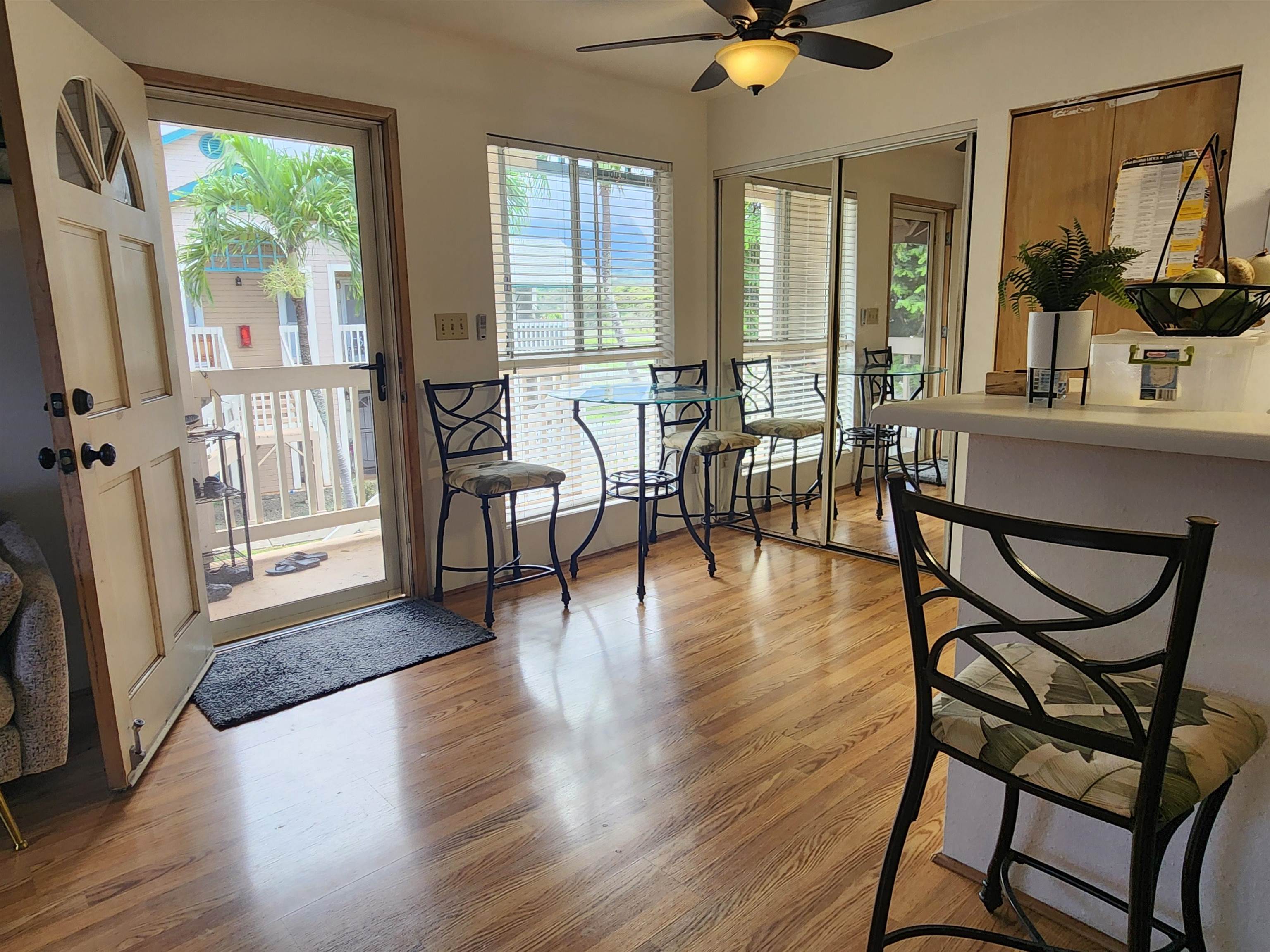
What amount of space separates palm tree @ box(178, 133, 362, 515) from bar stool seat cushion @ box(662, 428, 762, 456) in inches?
62.4

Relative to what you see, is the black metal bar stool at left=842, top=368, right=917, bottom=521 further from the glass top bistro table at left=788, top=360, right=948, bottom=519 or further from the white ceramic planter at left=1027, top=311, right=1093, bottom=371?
the white ceramic planter at left=1027, top=311, right=1093, bottom=371

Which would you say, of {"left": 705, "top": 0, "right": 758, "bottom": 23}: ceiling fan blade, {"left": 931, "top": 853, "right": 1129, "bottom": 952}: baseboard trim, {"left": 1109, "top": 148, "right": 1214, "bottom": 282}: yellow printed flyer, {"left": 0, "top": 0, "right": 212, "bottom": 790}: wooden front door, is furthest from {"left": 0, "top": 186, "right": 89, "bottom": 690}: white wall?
{"left": 1109, "top": 148, "right": 1214, "bottom": 282}: yellow printed flyer

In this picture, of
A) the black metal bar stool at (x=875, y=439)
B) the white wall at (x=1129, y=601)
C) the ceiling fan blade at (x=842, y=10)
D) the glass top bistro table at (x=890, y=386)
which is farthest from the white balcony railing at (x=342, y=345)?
the white wall at (x=1129, y=601)

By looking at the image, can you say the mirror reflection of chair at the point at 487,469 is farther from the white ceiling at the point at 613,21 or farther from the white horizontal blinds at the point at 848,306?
the white horizontal blinds at the point at 848,306

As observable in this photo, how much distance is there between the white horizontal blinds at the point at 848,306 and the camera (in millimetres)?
3785

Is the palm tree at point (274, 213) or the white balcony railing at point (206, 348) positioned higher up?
the palm tree at point (274, 213)

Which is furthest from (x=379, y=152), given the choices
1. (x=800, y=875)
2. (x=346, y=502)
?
(x=800, y=875)

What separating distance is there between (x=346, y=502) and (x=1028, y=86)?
11.9ft

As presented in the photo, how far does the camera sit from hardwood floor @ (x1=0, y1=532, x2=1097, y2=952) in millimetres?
1639

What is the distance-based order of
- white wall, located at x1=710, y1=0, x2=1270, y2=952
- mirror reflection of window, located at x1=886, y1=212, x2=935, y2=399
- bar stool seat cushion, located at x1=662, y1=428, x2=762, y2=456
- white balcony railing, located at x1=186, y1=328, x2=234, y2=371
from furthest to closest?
bar stool seat cushion, located at x1=662, y1=428, x2=762, y2=456
mirror reflection of window, located at x1=886, y1=212, x2=935, y2=399
white balcony railing, located at x1=186, y1=328, x2=234, y2=371
white wall, located at x1=710, y1=0, x2=1270, y2=952

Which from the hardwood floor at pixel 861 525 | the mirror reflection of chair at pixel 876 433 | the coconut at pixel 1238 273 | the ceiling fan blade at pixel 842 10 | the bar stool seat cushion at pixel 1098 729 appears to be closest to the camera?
the bar stool seat cushion at pixel 1098 729

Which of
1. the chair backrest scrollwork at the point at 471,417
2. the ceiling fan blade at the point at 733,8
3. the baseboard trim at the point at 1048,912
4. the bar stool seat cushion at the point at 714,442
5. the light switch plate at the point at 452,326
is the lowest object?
the baseboard trim at the point at 1048,912

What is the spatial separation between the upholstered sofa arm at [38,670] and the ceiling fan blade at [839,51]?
2.69 m

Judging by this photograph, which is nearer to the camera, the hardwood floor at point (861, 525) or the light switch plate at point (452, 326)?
the light switch plate at point (452, 326)
